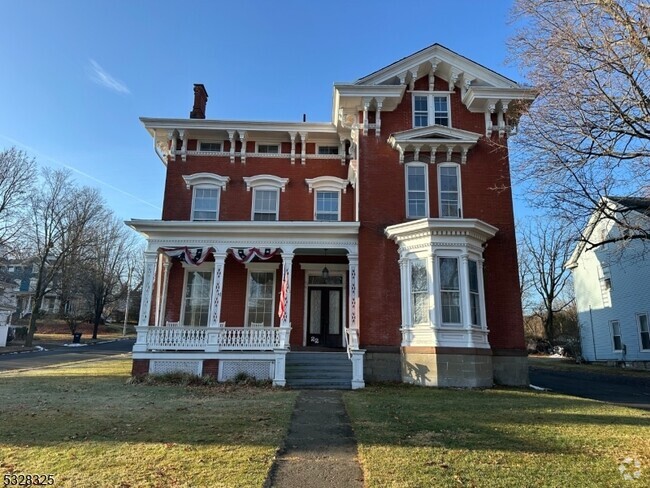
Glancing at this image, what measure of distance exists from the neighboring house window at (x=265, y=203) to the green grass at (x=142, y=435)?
782 centimetres

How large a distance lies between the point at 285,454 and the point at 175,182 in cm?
1388

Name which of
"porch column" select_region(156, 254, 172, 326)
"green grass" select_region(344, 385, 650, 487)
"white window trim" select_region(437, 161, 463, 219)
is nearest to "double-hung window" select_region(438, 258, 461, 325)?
"white window trim" select_region(437, 161, 463, 219)

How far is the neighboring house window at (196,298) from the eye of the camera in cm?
1634

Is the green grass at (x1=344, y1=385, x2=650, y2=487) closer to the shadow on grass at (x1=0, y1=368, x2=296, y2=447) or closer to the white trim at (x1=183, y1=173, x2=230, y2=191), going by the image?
the shadow on grass at (x1=0, y1=368, x2=296, y2=447)

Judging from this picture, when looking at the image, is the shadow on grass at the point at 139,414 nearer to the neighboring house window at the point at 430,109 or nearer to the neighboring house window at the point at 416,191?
the neighboring house window at the point at 416,191

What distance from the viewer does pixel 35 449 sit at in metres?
5.43

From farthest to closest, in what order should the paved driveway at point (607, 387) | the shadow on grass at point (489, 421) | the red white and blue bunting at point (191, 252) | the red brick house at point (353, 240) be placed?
the red white and blue bunting at point (191, 252) → the red brick house at point (353, 240) → the paved driveway at point (607, 387) → the shadow on grass at point (489, 421)

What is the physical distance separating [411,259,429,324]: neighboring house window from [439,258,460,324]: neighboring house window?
475 mm

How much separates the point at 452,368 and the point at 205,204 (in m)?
11.0

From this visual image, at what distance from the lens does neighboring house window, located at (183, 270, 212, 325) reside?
16344 millimetres

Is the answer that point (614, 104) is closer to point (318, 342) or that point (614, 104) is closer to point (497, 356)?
point (497, 356)

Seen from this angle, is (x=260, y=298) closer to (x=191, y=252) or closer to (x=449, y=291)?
(x=191, y=252)

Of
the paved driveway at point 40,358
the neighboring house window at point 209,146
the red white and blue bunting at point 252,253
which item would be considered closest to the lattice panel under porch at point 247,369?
the red white and blue bunting at point 252,253

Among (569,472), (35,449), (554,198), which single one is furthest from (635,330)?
(35,449)
